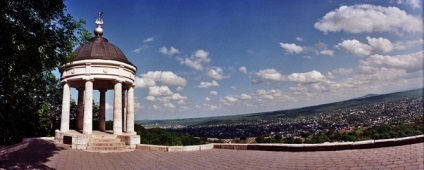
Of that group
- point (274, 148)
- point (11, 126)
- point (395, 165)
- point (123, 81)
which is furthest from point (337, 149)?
point (11, 126)

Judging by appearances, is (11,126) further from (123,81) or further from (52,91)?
(52,91)

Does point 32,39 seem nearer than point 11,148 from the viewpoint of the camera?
Yes

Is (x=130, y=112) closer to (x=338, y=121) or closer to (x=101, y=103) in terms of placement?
(x=101, y=103)

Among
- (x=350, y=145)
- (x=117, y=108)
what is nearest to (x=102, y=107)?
(x=117, y=108)

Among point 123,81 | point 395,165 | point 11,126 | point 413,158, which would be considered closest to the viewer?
point 395,165

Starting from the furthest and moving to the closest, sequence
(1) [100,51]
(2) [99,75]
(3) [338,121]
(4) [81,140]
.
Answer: (3) [338,121], (1) [100,51], (2) [99,75], (4) [81,140]

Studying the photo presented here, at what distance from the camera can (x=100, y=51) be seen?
69.5ft

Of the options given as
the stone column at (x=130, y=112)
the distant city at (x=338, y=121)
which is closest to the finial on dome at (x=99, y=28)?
the stone column at (x=130, y=112)

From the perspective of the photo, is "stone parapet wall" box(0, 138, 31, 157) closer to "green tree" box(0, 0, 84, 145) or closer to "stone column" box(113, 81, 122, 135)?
"green tree" box(0, 0, 84, 145)

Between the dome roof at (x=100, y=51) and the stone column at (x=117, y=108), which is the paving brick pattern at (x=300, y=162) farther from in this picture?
Answer: the dome roof at (x=100, y=51)

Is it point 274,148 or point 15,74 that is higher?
point 15,74

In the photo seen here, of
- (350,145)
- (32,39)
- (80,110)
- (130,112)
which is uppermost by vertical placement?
(32,39)

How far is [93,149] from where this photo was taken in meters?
17.3

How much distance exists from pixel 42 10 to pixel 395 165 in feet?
43.5
